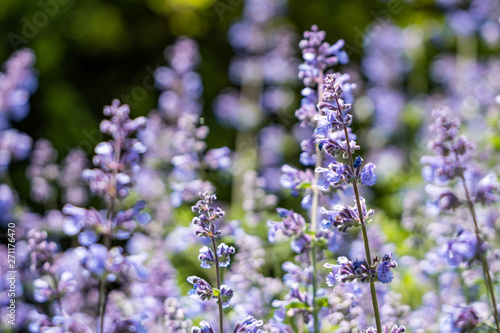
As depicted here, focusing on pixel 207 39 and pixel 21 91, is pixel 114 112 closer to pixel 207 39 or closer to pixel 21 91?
pixel 21 91

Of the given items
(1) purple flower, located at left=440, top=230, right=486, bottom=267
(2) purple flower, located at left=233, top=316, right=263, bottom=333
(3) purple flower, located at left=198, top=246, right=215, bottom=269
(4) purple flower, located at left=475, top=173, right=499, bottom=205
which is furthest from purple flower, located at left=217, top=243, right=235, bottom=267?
(4) purple flower, located at left=475, top=173, right=499, bottom=205

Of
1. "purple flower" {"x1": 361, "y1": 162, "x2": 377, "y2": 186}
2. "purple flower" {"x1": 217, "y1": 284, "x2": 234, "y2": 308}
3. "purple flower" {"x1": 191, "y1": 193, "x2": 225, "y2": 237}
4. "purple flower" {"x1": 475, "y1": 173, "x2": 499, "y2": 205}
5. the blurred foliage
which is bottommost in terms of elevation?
"purple flower" {"x1": 217, "y1": 284, "x2": 234, "y2": 308}

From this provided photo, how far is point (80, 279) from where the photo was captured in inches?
179

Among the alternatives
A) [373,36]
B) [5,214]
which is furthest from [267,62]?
[5,214]

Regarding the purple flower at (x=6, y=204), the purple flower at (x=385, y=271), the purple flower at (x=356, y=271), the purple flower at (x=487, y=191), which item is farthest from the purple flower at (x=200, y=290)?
the purple flower at (x=6, y=204)

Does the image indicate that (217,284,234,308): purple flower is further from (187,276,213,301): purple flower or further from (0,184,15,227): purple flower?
(0,184,15,227): purple flower

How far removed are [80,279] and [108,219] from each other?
1.81 meters

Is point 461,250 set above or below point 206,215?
below

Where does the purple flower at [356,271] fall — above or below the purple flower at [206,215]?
below

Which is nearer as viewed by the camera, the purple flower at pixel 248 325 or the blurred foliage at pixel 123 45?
the purple flower at pixel 248 325

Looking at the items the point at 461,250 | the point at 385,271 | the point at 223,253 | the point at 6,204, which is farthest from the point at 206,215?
the point at 6,204

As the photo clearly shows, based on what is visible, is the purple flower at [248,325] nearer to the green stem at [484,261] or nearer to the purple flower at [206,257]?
the purple flower at [206,257]

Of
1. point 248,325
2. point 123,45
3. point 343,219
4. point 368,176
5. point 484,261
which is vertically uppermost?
point 123,45

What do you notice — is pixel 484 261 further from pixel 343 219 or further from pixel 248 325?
pixel 248 325
